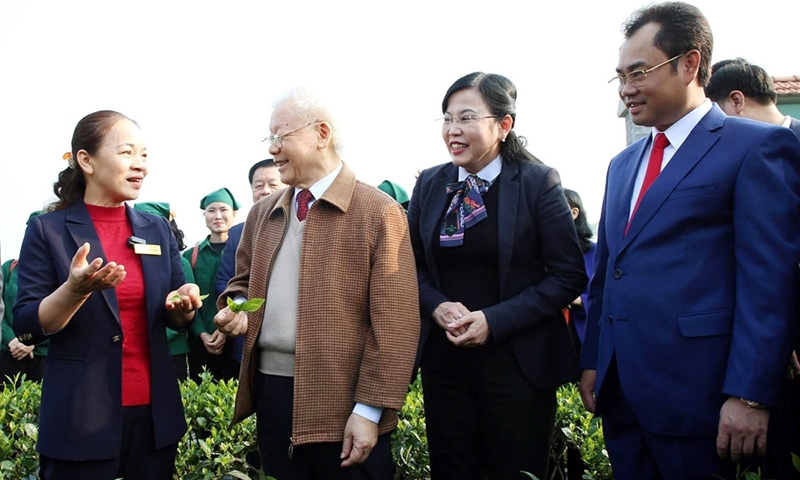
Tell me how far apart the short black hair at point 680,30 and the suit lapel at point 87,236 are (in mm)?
2372

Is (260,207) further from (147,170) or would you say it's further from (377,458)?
(377,458)

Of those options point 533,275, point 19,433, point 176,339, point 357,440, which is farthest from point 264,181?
point 357,440

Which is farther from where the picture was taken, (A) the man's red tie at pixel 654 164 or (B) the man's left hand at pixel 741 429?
(A) the man's red tie at pixel 654 164

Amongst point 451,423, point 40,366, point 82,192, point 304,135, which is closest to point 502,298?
point 451,423

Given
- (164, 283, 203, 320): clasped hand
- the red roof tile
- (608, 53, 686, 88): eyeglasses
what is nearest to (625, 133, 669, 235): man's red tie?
(608, 53, 686, 88): eyeglasses

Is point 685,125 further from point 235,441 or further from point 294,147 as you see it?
point 235,441

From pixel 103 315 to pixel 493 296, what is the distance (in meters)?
1.69

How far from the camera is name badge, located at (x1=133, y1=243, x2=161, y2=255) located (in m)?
3.08

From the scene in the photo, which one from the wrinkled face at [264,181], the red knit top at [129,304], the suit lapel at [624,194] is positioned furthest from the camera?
the wrinkled face at [264,181]

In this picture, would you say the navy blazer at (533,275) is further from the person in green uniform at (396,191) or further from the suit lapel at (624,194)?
the person in green uniform at (396,191)

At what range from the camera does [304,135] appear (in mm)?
2799

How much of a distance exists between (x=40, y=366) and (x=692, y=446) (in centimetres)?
632

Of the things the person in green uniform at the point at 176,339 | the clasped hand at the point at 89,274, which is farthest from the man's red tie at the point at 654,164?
the person in green uniform at the point at 176,339

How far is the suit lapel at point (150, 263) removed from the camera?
3049 mm
